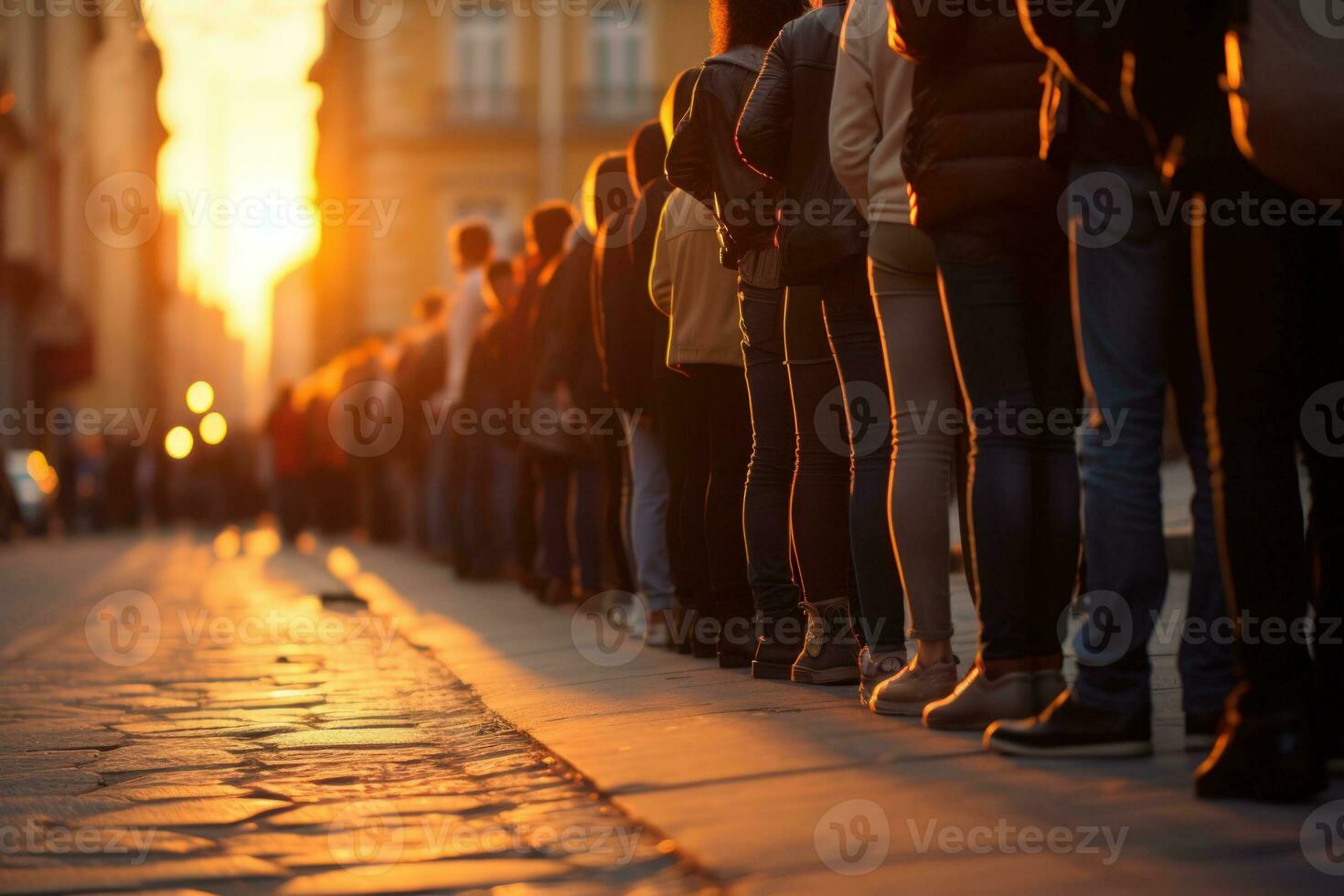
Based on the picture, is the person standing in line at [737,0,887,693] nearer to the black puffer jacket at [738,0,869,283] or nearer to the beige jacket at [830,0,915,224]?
the black puffer jacket at [738,0,869,283]

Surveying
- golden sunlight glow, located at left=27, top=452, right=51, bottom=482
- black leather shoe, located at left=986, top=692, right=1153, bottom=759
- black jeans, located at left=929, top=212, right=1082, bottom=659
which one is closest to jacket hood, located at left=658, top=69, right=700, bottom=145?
black jeans, located at left=929, top=212, right=1082, bottom=659

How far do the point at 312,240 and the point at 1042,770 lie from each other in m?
69.2

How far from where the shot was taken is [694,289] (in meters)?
6.41

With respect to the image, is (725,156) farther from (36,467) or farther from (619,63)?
(619,63)

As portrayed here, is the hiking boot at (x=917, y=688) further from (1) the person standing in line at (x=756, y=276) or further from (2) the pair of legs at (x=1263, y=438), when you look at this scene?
(2) the pair of legs at (x=1263, y=438)

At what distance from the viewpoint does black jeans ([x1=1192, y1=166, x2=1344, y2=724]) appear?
11.1 ft

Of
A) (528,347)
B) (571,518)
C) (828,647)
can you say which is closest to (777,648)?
(828,647)

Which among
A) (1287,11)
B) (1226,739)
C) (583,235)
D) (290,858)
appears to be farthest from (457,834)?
(583,235)

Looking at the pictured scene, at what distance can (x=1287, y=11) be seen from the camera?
A: 324 cm

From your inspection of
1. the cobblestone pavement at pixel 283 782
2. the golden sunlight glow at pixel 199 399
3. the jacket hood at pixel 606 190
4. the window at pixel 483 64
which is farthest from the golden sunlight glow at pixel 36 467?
the jacket hood at pixel 606 190

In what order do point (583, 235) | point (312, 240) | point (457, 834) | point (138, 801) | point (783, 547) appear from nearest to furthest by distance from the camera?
point (457, 834)
point (138, 801)
point (783, 547)
point (583, 235)
point (312, 240)

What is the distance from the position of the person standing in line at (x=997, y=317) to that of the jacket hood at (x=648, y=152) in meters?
3.15

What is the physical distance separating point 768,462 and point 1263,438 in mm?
2545

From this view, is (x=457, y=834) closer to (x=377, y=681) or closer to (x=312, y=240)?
(x=377, y=681)
